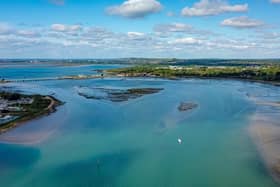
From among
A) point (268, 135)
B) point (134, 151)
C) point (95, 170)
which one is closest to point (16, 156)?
point (95, 170)

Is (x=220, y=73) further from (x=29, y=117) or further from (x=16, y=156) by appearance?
(x=16, y=156)

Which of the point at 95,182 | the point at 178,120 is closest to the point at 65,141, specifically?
the point at 95,182

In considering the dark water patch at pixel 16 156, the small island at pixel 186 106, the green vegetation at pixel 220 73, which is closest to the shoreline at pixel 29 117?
the dark water patch at pixel 16 156

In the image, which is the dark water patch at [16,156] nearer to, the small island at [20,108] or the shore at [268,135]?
the small island at [20,108]

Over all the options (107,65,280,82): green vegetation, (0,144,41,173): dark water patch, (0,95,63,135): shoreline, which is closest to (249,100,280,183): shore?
(0,144,41,173): dark water patch

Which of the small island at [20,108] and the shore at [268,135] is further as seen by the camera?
the small island at [20,108]

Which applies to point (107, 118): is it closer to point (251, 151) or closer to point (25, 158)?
point (25, 158)
